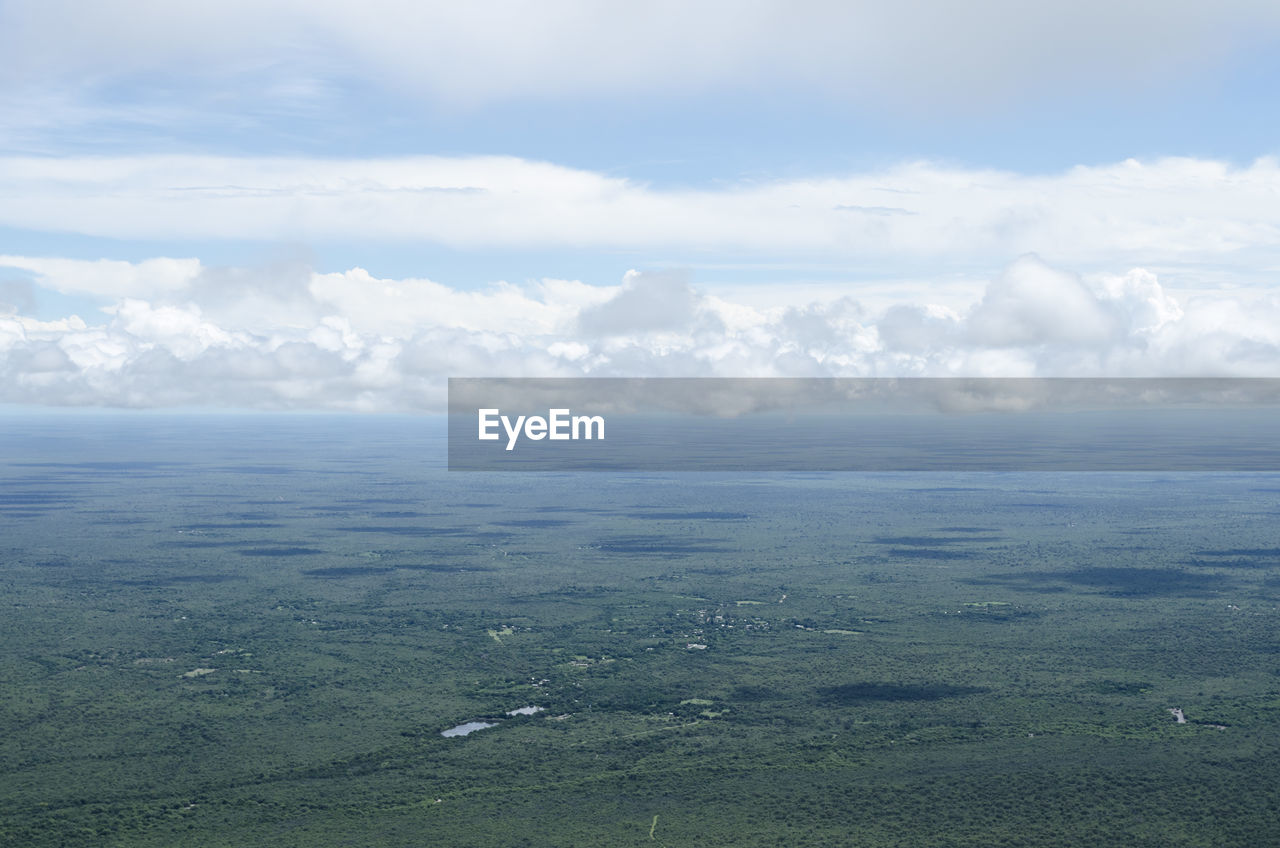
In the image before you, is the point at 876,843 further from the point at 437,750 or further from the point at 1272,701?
the point at 1272,701

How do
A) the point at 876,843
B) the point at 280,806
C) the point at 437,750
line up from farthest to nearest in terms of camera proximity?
the point at 437,750 → the point at 280,806 → the point at 876,843

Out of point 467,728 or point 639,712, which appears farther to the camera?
point 639,712

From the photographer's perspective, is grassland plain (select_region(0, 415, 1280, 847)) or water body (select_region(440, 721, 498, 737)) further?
water body (select_region(440, 721, 498, 737))

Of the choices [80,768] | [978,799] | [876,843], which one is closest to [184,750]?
[80,768]

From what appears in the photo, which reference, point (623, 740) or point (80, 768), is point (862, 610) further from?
point (80, 768)

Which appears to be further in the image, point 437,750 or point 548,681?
point 548,681

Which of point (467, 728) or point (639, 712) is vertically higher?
point (639, 712)

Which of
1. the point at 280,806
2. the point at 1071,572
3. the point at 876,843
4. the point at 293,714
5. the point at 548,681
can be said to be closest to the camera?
the point at 876,843

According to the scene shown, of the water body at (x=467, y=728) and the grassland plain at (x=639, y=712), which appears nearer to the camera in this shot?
the grassland plain at (x=639, y=712)

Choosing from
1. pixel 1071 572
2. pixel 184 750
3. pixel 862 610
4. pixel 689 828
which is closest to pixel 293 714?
pixel 184 750
